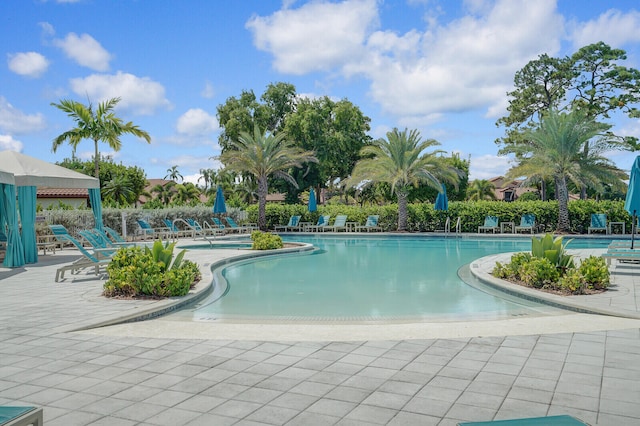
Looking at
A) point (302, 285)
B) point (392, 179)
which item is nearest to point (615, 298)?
point (302, 285)

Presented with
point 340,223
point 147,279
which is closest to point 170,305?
point 147,279

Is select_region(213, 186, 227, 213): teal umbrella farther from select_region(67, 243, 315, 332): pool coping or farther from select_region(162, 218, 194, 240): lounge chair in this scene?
select_region(67, 243, 315, 332): pool coping

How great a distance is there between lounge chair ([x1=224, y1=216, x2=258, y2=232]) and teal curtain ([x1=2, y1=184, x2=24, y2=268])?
12549mm

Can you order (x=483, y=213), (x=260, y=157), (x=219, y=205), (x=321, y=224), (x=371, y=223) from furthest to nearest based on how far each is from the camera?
(x=260, y=157) < (x=321, y=224) < (x=371, y=223) < (x=219, y=205) < (x=483, y=213)

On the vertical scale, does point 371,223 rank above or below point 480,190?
below

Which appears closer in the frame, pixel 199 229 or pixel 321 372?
pixel 321 372

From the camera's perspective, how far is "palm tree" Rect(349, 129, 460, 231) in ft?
85.7

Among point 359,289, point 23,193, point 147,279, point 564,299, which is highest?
point 23,193

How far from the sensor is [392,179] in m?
26.4

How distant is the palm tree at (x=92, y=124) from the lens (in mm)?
22469

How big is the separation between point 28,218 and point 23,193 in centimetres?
64

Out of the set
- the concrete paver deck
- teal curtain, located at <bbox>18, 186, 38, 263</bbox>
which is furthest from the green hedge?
the concrete paver deck

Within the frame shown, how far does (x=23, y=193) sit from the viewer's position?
13.1 metres

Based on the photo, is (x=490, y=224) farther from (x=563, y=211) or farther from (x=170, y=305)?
(x=170, y=305)
